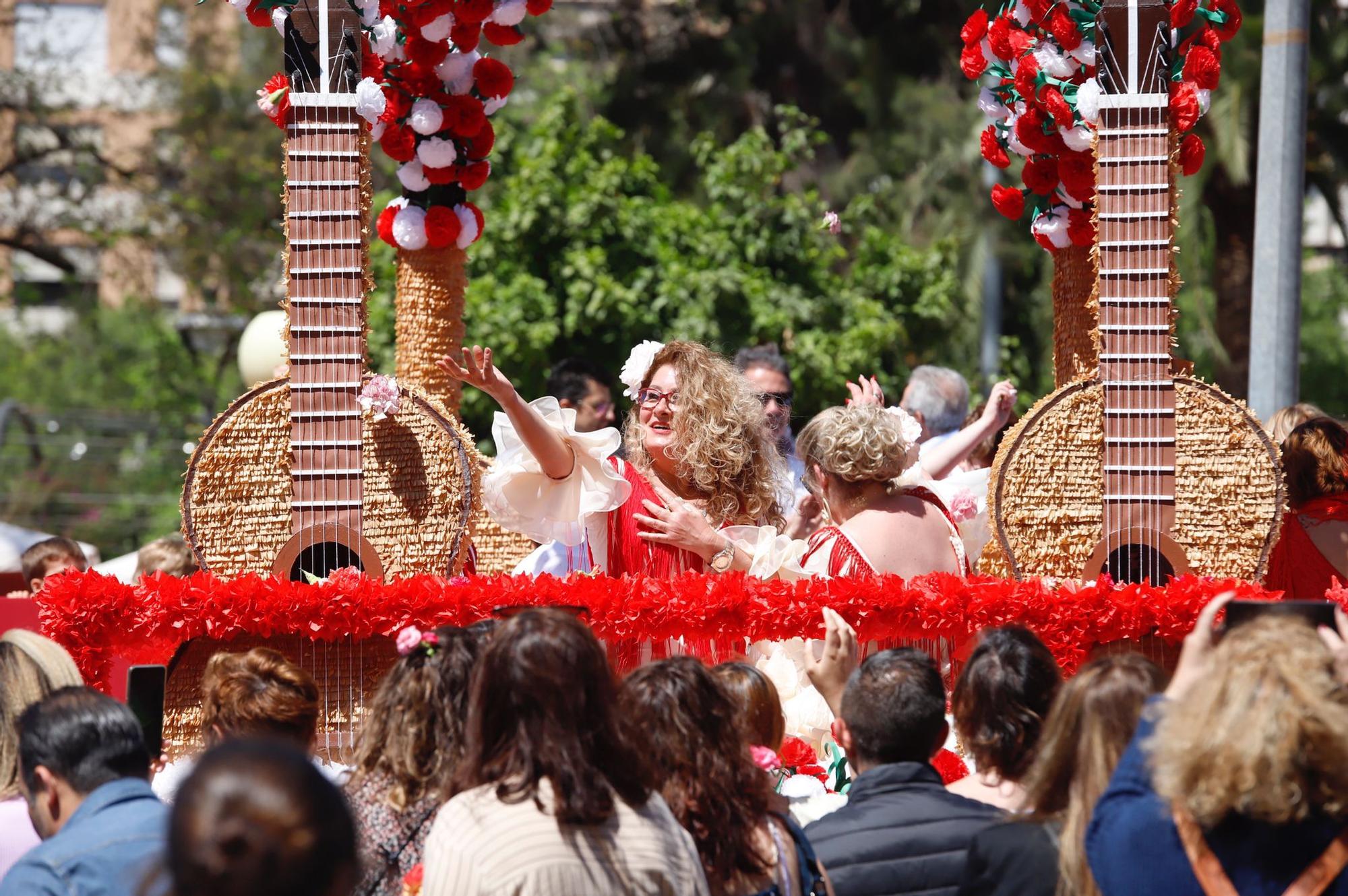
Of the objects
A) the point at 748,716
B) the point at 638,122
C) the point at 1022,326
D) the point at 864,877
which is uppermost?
the point at 638,122

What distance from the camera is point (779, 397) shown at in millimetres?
6211

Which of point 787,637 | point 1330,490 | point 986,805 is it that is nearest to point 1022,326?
point 1330,490

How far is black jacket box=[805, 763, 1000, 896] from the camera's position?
9.45 ft

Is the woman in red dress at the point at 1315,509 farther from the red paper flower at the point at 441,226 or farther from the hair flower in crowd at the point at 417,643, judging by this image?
the hair flower in crowd at the point at 417,643

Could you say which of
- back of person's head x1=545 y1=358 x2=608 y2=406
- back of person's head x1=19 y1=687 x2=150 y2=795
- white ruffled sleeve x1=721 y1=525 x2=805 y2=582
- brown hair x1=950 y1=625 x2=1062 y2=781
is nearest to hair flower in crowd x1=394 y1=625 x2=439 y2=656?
back of person's head x1=19 y1=687 x2=150 y2=795

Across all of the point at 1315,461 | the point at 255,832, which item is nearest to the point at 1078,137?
the point at 1315,461

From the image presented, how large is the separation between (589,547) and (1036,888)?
245 cm

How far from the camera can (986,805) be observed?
300 cm

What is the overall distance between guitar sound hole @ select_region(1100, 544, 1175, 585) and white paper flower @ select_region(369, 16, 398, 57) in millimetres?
2770

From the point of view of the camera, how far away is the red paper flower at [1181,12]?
5.01m

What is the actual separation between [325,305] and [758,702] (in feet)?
7.31

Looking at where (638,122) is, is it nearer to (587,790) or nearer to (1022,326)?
(1022,326)

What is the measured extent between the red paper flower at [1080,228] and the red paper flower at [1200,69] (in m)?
0.60

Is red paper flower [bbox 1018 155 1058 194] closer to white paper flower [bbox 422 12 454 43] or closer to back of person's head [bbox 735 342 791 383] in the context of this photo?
back of person's head [bbox 735 342 791 383]
